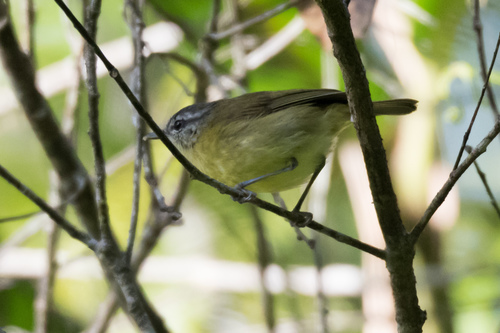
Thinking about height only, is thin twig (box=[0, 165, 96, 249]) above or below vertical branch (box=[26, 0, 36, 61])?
below

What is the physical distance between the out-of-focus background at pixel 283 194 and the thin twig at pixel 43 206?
1.83 m

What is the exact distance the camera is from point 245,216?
520 centimetres

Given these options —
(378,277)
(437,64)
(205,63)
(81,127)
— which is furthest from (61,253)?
(437,64)

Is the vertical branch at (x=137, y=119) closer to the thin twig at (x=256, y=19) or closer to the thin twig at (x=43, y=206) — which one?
the thin twig at (x=43, y=206)

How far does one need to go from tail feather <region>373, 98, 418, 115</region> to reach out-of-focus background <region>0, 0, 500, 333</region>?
1.02 m

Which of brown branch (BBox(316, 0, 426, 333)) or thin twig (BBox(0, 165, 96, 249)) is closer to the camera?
brown branch (BBox(316, 0, 426, 333))

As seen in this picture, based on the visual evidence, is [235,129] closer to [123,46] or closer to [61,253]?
[123,46]

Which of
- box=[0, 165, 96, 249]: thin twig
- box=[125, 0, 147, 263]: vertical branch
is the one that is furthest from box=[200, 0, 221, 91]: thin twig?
box=[0, 165, 96, 249]: thin twig

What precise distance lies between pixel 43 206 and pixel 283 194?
12.0 ft

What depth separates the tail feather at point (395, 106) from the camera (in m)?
3.17

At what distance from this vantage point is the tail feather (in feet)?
10.4

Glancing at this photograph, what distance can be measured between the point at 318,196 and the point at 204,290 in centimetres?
180

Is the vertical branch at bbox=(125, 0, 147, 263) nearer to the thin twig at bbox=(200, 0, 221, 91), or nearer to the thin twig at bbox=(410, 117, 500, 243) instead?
the thin twig at bbox=(200, 0, 221, 91)

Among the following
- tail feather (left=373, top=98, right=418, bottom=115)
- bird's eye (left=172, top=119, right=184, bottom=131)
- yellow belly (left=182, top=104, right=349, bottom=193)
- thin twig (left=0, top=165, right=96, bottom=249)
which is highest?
bird's eye (left=172, top=119, right=184, bottom=131)
